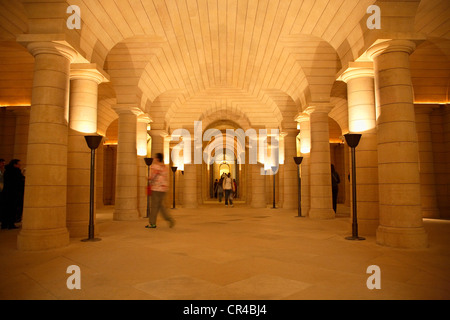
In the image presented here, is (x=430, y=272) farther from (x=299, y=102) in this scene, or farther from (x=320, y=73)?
(x=299, y=102)

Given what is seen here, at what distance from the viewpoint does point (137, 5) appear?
781 centimetres

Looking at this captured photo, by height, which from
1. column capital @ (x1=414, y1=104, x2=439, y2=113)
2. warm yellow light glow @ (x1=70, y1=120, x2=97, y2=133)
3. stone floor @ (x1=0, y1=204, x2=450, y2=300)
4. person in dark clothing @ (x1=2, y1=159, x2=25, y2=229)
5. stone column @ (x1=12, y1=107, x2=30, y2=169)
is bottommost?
stone floor @ (x1=0, y1=204, x2=450, y2=300)

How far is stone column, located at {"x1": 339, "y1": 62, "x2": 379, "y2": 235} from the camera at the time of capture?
7.55m

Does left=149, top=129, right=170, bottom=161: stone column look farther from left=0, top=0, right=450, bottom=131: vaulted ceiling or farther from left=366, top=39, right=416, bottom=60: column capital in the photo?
left=366, top=39, right=416, bottom=60: column capital

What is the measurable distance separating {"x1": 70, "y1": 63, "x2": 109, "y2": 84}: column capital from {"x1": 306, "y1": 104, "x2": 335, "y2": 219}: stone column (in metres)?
7.00

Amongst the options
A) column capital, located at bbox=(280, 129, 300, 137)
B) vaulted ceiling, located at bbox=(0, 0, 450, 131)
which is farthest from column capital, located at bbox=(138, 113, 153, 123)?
column capital, located at bbox=(280, 129, 300, 137)

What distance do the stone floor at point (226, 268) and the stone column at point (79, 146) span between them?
0.69 metres

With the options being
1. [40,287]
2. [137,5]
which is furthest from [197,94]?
[40,287]

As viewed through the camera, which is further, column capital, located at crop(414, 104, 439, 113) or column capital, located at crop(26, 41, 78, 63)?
column capital, located at crop(414, 104, 439, 113)

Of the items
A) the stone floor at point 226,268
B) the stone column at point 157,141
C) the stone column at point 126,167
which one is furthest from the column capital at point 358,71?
the stone column at point 157,141

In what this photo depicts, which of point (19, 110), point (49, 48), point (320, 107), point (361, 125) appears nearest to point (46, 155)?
point (49, 48)

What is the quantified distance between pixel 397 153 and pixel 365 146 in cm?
145

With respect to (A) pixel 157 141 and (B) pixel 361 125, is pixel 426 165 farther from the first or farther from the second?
(A) pixel 157 141

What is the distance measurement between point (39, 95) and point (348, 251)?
651 cm
